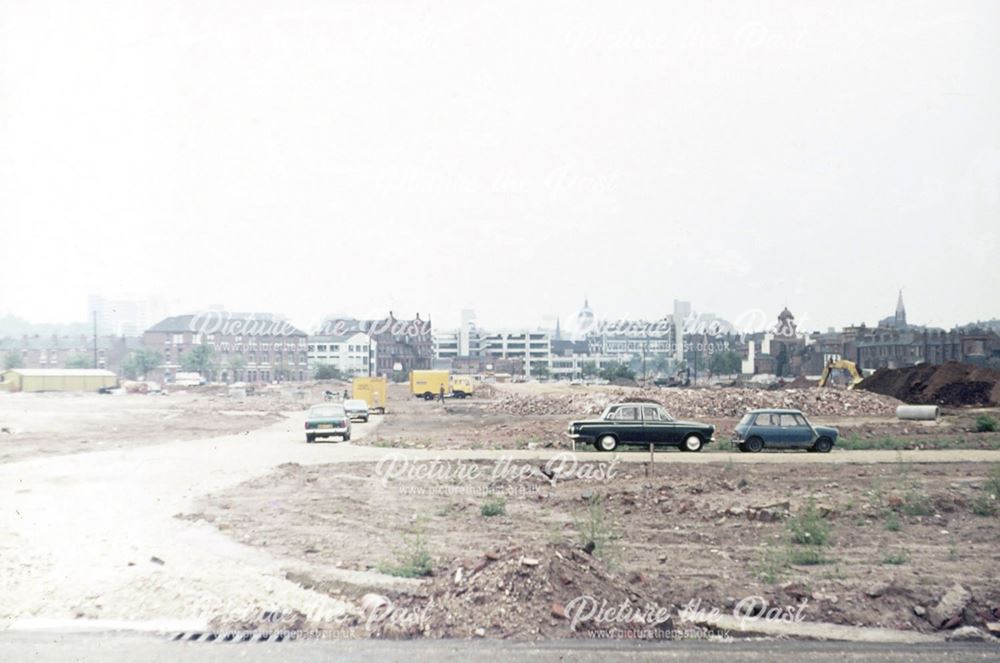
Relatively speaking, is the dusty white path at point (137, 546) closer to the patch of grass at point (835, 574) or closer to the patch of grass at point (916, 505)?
the patch of grass at point (835, 574)

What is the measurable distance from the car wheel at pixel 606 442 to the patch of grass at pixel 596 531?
9100 mm

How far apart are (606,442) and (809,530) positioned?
1292 cm

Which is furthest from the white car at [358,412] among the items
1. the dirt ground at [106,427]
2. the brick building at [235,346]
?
the brick building at [235,346]

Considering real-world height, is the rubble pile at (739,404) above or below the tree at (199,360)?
below

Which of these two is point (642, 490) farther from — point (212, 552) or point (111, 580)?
point (111, 580)

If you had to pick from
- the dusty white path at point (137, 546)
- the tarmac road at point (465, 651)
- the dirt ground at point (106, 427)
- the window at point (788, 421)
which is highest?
the window at point (788, 421)

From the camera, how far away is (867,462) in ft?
72.9

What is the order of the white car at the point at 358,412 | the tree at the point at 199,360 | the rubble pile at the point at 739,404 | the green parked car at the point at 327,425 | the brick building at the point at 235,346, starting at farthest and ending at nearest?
the brick building at the point at 235,346, the tree at the point at 199,360, the rubble pile at the point at 739,404, the white car at the point at 358,412, the green parked car at the point at 327,425

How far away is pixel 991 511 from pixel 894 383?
49.3 metres

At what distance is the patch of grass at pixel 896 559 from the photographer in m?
11.6

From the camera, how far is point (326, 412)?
33.8 metres

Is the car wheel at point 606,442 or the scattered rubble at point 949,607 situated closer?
the scattered rubble at point 949,607

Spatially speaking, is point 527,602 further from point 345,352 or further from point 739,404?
point 345,352

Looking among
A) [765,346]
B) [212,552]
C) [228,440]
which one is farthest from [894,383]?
[765,346]
